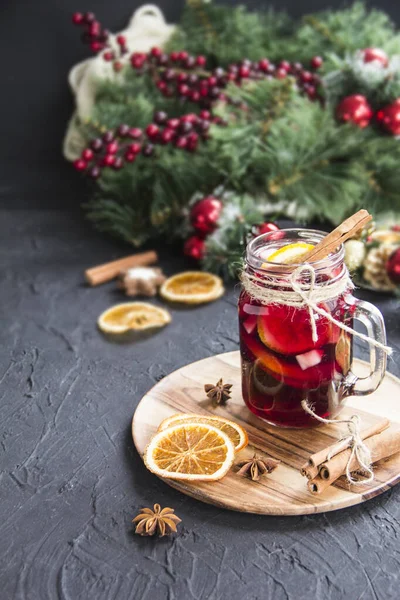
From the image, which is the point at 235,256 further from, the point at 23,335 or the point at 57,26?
the point at 57,26

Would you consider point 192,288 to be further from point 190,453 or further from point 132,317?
point 190,453

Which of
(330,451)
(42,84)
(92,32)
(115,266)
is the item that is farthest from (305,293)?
(42,84)

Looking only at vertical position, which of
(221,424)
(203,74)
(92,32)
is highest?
(92,32)

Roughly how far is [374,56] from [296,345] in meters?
1.11

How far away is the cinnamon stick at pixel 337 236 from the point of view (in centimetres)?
96

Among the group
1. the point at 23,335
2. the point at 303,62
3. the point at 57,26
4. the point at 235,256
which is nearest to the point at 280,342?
the point at 235,256

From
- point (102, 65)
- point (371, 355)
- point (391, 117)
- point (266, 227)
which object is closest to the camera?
point (371, 355)

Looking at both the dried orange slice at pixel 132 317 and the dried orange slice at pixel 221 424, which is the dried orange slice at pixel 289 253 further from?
the dried orange slice at pixel 132 317

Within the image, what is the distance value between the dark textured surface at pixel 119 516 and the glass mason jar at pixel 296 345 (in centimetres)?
18

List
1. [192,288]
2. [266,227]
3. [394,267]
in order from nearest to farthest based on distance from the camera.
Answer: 1. [266,227]
2. [394,267]
3. [192,288]

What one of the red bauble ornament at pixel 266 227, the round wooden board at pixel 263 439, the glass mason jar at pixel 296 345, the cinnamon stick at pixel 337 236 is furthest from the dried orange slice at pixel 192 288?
the cinnamon stick at pixel 337 236

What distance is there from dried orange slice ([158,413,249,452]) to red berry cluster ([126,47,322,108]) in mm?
1105

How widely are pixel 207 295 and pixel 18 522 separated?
76cm

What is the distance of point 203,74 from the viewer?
1969mm
